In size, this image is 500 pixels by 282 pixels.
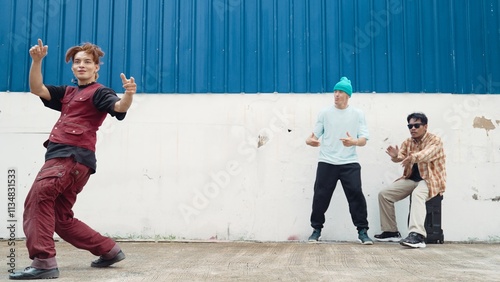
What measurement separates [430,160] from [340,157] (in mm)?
825

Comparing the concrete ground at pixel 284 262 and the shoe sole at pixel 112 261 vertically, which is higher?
the shoe sole at pixel 112 261

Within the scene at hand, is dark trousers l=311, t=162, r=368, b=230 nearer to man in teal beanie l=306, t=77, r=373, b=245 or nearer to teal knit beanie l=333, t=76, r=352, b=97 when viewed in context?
man in teal beanie l=306, t=77, r=373, b=245

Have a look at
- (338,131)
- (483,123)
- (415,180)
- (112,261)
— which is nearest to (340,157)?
(338,131)

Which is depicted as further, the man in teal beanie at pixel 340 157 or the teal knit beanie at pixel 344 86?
the teal knit beanie at pixel 344 86

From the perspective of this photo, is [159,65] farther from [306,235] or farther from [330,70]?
[306,235]

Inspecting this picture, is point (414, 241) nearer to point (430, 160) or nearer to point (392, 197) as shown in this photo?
point (392, 197)

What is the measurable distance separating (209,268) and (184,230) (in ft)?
7.12

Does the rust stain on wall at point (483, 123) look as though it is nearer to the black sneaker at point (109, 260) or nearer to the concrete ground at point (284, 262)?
the concrete ground at point (284, 262)

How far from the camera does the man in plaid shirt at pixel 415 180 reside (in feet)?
16.5

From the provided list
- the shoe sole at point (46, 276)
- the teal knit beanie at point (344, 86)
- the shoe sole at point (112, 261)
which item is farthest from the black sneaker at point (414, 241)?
the shoe sole at point (46, 276)

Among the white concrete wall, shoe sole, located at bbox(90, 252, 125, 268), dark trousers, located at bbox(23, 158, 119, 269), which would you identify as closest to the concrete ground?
shoe sole, located at bbox(90, 252, 125, 268)

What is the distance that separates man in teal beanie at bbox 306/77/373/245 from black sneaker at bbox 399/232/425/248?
16.3 inches

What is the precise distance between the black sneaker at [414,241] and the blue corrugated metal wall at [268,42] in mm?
1661

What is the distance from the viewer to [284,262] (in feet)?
12.7
